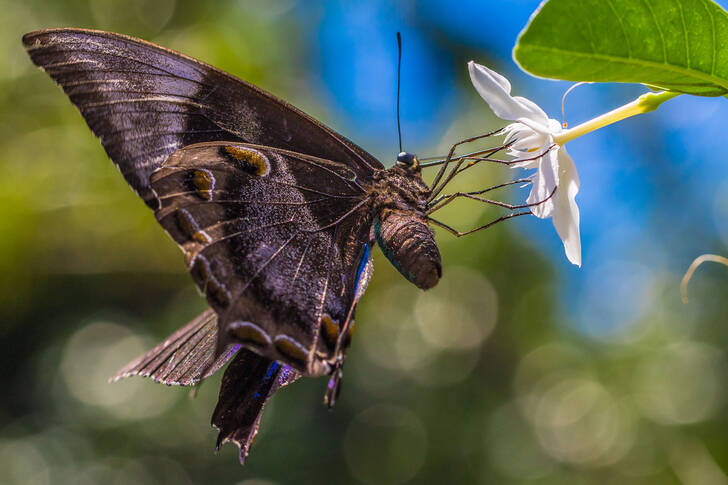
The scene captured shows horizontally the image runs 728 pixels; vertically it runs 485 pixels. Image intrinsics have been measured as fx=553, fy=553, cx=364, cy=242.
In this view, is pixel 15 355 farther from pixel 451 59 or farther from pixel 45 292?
pixel 451 59

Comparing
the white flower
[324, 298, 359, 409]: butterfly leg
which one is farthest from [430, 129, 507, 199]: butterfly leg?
[324, 298, 359, 409]: butterfly leg

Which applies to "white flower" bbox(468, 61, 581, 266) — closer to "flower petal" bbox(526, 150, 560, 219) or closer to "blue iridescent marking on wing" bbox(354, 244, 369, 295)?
"flower petal" bbox(526, 150, 560, 219)

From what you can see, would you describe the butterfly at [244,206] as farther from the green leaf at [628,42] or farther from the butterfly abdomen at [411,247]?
the green leaf at [628,42]

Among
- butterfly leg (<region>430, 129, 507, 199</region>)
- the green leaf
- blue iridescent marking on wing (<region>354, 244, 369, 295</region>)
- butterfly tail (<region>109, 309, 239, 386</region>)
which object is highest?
butterfly leg (<region>430, 129, 507, 199</region>)

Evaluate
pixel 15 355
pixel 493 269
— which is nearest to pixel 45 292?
pixel 15 355

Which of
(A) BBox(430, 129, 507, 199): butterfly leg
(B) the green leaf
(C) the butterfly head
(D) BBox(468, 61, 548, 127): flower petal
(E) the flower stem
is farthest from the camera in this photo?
(C) the butterfly head

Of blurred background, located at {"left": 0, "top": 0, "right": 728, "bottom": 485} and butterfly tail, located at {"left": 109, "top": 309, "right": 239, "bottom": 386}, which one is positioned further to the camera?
blurred background, located at {"left": 0, "top": 0, "right": 728, "bottom": 485}
